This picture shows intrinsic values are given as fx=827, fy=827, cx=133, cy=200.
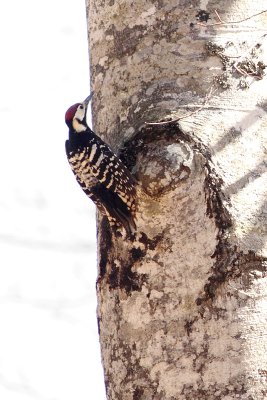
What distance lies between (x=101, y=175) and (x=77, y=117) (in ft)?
2.68

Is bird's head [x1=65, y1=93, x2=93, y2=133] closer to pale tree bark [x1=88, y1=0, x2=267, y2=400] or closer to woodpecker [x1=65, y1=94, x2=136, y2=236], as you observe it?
woodpecker [x1=65, y1=94, x2=136, y2=236]

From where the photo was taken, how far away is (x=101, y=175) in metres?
2.94

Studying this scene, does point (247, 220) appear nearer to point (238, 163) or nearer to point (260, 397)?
point (238, 163)

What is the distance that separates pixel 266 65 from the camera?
2.65 metres

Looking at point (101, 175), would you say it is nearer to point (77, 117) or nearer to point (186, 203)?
point (186, 203)

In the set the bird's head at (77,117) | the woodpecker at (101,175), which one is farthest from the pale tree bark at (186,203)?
the bird's head at (77,117)

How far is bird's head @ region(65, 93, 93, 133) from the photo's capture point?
11.7 ft

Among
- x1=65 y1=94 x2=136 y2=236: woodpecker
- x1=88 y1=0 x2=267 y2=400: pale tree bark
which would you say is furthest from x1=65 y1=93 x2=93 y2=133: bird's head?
x1=88 y1=0 x2=267 y2=400: pale tree bark

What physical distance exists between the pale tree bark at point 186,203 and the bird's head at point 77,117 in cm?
70

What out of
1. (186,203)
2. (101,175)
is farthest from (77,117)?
(186,203)

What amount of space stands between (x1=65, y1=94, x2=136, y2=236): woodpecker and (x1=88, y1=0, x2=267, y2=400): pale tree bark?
41 mm

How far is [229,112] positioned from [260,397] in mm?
887

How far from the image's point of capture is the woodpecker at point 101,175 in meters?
2.52

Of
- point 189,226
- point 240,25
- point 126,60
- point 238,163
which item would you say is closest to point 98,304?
point 189,226
